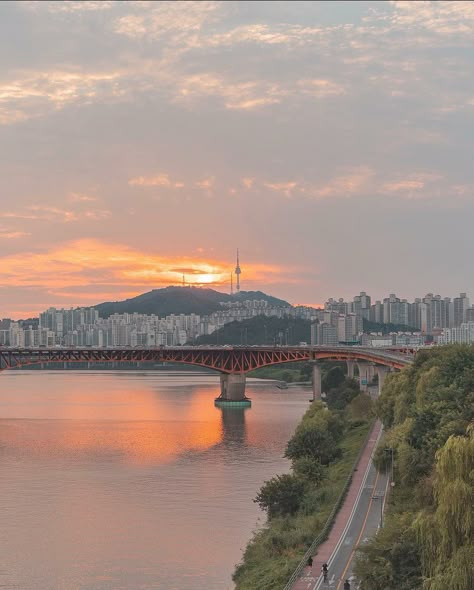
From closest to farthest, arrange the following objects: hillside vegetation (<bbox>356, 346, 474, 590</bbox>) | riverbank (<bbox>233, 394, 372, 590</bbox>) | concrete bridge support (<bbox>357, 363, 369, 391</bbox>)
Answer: hillside vegetation (<bbox>356, 346, 474, 590</bbox>), riverbank (<bbox>233, 394, 372, 590</bbox>), concrete bridge support (<bbox>357, 363, 369, 391</bbox>)

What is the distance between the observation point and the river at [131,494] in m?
36.8

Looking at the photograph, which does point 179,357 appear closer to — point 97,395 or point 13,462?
point 97,395

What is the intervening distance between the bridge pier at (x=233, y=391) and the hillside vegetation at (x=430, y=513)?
2826 inches

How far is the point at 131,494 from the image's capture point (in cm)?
5178

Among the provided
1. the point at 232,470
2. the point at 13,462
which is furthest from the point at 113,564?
the point at 13,462

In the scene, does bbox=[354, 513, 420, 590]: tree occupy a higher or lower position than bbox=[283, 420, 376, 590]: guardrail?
higher

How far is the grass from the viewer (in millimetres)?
32438

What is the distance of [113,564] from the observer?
37125 mm

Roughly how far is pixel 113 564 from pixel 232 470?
22803mm

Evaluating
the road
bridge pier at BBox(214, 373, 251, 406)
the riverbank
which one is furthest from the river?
bridge pier at BBox(214, 373, 251, 406)

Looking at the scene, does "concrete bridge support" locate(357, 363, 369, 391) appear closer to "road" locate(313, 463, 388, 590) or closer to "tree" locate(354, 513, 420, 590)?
"road" locate(313, 463, 388, 590)

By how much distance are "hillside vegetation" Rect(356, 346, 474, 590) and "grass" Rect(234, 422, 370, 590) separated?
3.66 m

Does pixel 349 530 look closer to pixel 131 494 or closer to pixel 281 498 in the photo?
pixel 281 498

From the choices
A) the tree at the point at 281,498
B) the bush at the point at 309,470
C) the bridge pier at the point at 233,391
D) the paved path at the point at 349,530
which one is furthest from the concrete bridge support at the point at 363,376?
the tree at the point at 281,498
